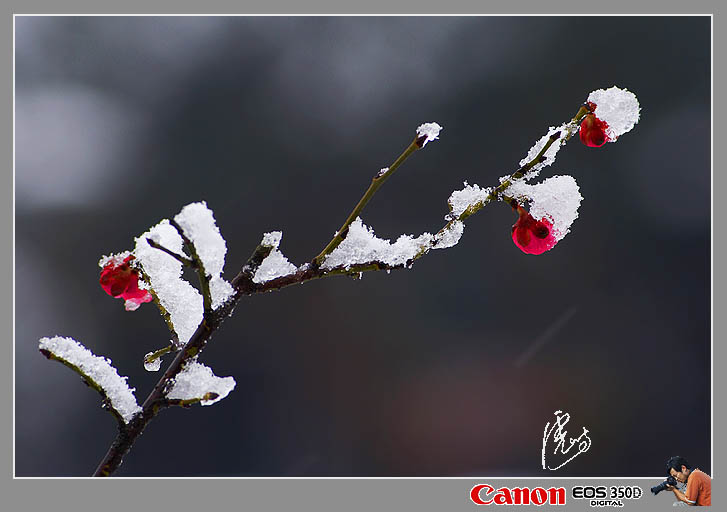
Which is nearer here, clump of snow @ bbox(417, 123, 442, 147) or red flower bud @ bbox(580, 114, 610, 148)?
clump of snow @ bbox(417, 123, 442, 147)

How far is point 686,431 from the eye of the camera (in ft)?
11.8

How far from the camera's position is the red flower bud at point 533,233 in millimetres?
522

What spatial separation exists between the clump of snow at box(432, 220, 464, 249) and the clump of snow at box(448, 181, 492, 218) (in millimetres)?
27

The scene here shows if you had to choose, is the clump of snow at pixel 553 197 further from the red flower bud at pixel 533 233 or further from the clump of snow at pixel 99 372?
the clump of snow at pixel 99 372

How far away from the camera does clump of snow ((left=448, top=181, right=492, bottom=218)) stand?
0.46m
